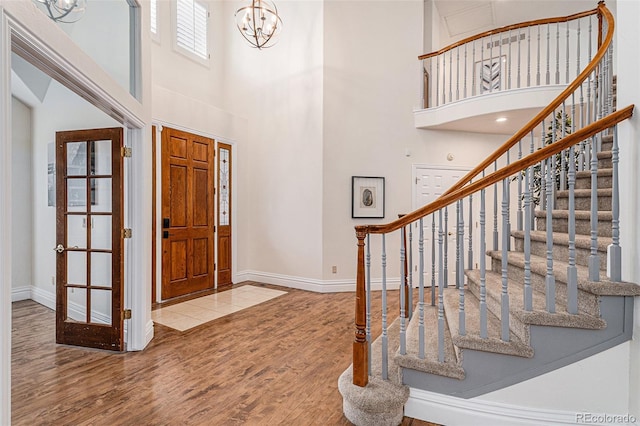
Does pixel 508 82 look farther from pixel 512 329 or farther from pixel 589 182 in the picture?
pixel 512 329

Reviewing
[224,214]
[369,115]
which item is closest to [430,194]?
[369,115]

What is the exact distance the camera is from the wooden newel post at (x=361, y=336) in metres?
2.02

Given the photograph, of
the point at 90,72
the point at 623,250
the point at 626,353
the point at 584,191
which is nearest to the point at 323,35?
the point at 90,72

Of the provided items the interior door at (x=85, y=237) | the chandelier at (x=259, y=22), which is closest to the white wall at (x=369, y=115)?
the chandelier at (x=259, y=22)

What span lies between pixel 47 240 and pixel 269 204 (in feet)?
9.88

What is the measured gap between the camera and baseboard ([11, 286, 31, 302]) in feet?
14.5

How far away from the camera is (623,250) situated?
6.09 ft

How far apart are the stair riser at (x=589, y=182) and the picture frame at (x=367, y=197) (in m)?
2.68

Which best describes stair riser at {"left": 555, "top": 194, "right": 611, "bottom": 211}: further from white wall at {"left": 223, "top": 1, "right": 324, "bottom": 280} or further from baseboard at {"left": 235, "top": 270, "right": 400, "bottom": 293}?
white wall at {"left": 223, "top": 1, "right": 324, "bottom": 280}

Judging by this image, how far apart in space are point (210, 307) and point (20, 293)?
2649 millimetres

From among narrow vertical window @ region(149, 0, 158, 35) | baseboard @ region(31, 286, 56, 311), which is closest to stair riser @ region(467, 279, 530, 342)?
baseboard @ region(31, 286, 56, 311)

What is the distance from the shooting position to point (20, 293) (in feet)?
14.6

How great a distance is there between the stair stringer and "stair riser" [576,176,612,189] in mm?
1236

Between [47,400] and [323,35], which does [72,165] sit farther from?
[323,35]
